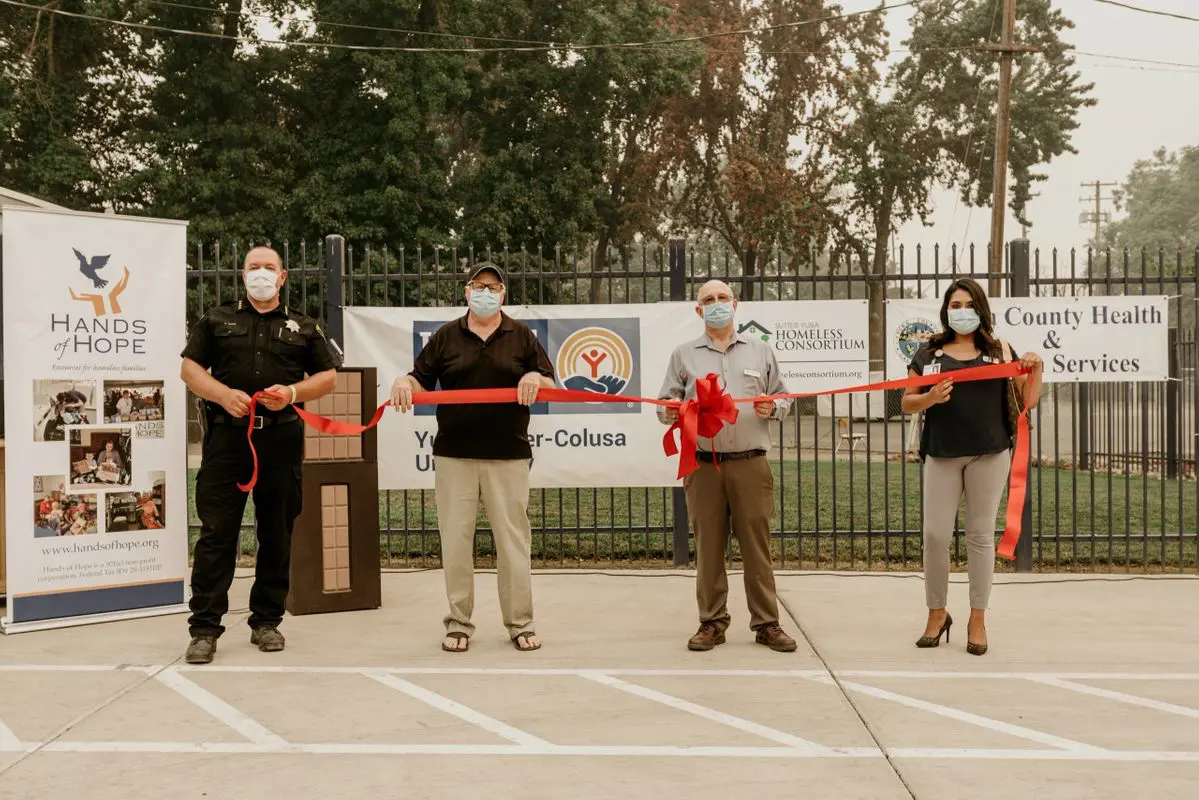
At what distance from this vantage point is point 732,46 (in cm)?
3144

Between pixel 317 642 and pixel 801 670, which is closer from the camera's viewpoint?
pixel 801 670

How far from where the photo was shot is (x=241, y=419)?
5.99 m

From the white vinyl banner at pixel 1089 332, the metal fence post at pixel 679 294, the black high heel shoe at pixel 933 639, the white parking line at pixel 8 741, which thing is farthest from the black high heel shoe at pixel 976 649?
the white parking line at pixel 8 741

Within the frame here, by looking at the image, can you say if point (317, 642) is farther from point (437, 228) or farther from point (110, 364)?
point (437, 228)

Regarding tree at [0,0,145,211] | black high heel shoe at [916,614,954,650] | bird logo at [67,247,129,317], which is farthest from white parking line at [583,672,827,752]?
tree at [0,0,145,211]

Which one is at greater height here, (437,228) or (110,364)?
(437,228)

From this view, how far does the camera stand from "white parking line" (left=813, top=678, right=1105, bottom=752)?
4.47 metres

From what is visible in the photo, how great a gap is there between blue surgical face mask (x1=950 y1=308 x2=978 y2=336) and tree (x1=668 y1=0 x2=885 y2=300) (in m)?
24.7

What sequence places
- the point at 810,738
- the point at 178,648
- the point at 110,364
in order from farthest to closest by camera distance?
the point at 110,364, the point at 178,648, the point at 810,738

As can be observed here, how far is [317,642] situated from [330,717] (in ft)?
4.93

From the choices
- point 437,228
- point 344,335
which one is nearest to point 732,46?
point 437,228

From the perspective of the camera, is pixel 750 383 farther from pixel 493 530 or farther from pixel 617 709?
pixel 617 709

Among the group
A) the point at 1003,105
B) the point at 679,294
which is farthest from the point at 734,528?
the point at 1003,105

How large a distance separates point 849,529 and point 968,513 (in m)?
2.99
